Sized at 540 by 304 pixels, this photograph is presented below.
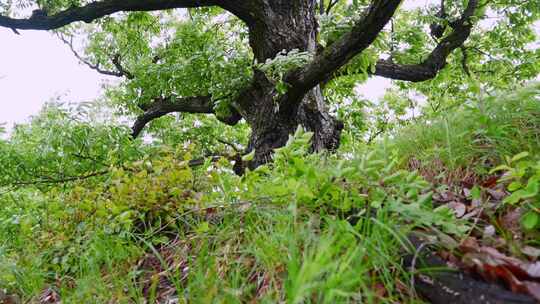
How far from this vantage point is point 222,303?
1.32 m

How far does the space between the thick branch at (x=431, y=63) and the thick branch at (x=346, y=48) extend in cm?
277

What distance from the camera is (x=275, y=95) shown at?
206 inches

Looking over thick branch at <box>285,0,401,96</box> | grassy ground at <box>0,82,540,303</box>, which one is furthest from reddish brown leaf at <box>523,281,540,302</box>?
thick branch at <box>285,0,401,96</box>

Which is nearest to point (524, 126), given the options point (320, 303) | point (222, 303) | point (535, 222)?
point (535, 222)

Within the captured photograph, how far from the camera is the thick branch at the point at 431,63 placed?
6.75 meters

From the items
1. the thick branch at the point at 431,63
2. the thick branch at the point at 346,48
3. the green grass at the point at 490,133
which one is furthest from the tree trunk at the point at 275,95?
the green grass at the point at 490,133

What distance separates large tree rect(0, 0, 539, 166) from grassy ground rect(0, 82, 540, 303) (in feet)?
5.59

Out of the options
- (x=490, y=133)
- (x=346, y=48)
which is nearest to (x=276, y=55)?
(x=346, y=48)

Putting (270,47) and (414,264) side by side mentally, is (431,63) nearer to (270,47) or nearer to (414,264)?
(270,47)

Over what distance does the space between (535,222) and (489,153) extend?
79 centimetres

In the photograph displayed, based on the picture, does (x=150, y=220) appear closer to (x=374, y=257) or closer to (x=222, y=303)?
(x=222, y=303)

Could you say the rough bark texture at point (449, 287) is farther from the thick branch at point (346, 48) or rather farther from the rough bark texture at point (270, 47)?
the rough bark texture at point (270, 47)

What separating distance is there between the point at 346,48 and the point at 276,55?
5.47 feet

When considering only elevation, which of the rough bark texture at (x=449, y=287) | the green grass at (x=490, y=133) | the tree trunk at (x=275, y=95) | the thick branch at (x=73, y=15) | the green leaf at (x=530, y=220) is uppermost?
the thick branch at (x=73, y=15)
